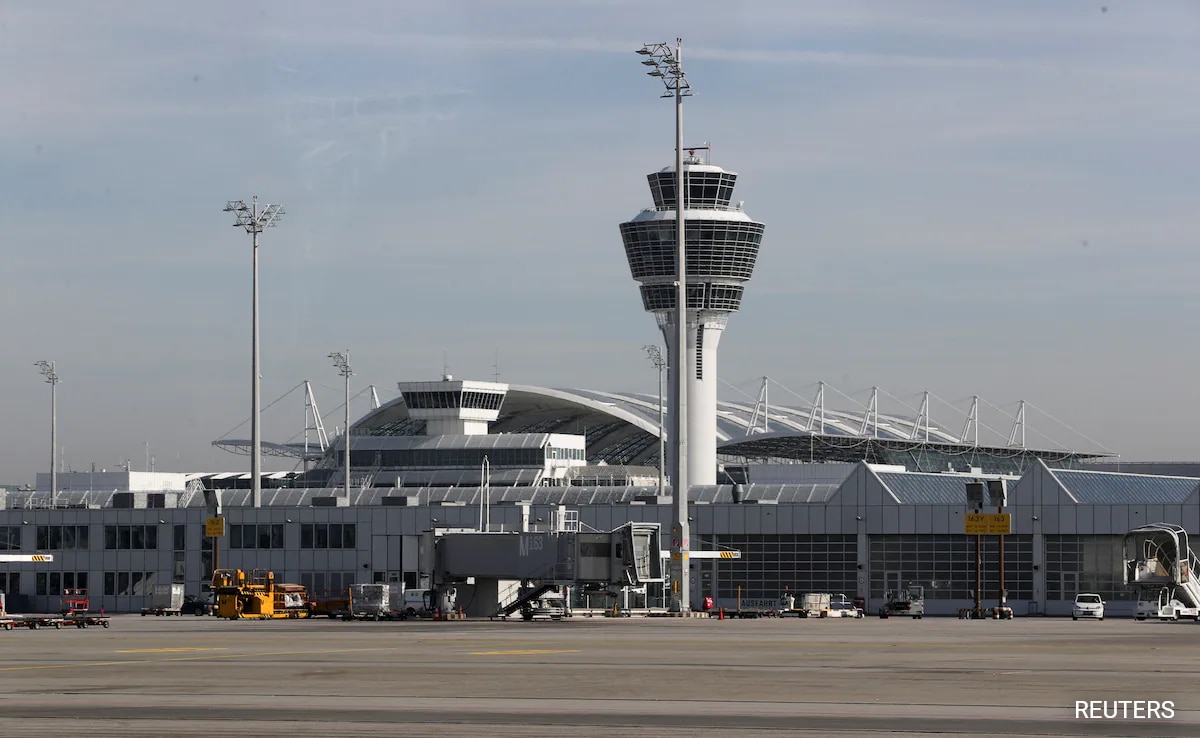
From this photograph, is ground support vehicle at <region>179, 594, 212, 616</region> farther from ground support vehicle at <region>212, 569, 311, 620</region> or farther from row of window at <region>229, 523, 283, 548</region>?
ground support vehicle at <region>212, 569, 311, 620</region>

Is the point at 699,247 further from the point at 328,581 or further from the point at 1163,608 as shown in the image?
the point at 1163,608

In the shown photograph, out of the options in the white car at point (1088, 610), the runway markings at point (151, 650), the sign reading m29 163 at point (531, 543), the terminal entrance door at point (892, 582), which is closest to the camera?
the runway markings at point (151, 650)

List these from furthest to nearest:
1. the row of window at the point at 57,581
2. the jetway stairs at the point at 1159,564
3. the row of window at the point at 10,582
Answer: the row of window at the point at 10,582, the row of window at the point at 57,581, the jetway stairs at the point at 1159,564

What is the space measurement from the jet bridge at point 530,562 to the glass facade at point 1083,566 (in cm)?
2663

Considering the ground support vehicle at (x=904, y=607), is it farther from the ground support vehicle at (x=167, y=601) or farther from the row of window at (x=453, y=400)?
the row of window at (x=453, y=400)

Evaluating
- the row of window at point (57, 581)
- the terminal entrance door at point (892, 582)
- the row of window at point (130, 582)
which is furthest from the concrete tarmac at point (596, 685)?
the row of window at point (57, 581)

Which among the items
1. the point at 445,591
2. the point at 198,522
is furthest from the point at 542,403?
the point at 445,591

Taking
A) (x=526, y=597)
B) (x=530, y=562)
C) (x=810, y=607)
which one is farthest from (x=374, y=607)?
(x=810, y=607)

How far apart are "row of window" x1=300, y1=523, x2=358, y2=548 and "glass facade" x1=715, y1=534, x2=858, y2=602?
Answer: 2346cm

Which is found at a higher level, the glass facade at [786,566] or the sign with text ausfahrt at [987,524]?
the sign with text ausfahrt at [987,524]

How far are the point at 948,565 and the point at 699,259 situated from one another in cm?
5946

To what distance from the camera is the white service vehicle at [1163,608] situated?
75.6 meters

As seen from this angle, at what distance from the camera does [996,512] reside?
296 ft

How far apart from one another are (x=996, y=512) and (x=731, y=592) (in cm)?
1627
